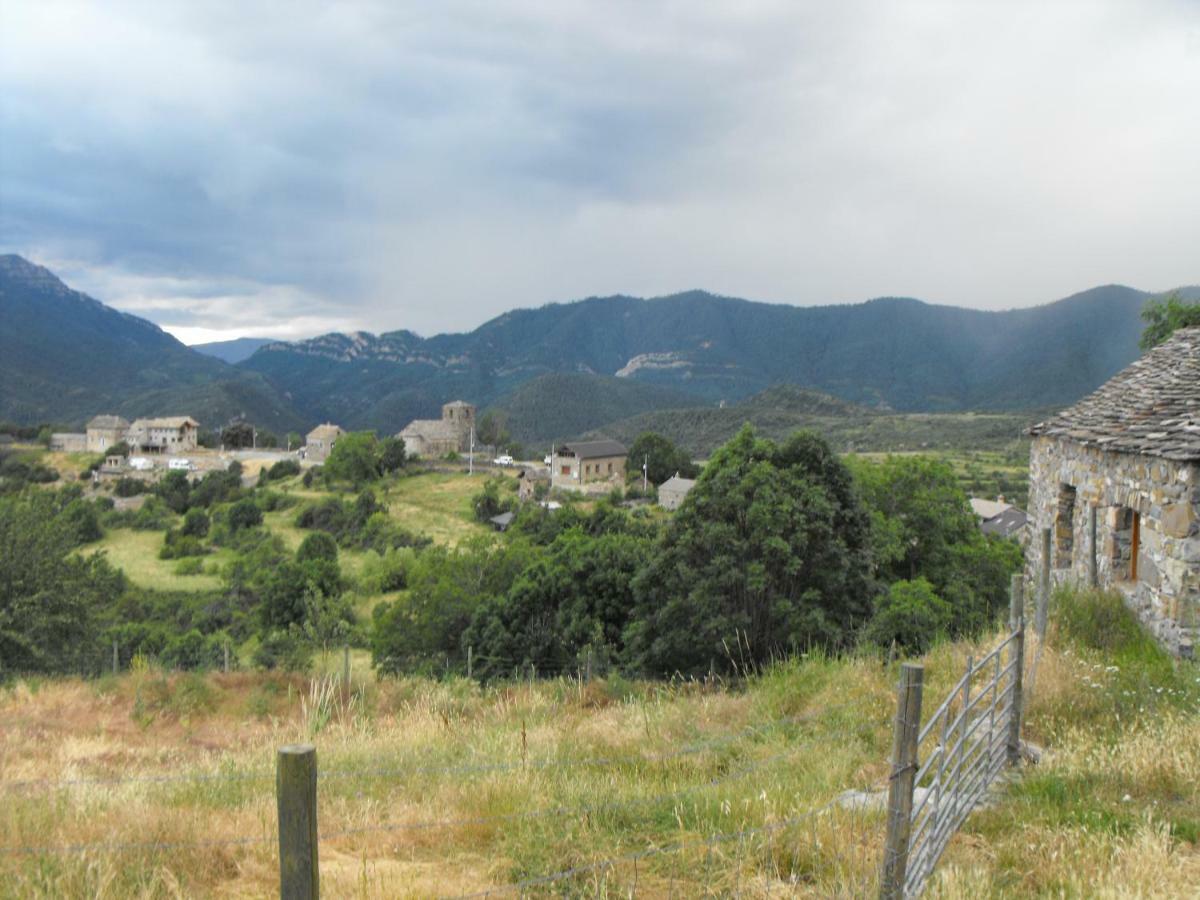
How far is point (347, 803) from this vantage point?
4.78 m

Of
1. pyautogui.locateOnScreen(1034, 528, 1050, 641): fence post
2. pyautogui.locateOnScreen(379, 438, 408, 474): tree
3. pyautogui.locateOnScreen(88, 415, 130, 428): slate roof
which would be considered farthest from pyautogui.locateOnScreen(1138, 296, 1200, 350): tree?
pyautogui.locateOnScreen(88, 415, 130, 428): slate roof

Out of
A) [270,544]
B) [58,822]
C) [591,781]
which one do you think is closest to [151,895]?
[58,822]

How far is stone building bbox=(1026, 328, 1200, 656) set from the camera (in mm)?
7047

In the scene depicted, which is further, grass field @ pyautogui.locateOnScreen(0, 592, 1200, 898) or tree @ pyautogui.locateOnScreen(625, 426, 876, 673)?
tree @ pyautogui.locateOnScreen(625, 426, 876, 673)

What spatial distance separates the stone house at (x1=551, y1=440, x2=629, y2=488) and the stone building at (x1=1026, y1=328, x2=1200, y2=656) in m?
52.6

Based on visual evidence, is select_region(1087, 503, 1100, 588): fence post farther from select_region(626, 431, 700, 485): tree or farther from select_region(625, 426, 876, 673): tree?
select_region(626, 431, 700, 485): tree

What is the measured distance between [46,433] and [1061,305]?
601ft

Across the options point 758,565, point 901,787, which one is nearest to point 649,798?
point 901,787

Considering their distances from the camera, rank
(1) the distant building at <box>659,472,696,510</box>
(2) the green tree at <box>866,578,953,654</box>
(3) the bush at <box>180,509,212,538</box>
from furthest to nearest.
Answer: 1. (3) the bush at <box>180,509,212,538</box>
2. (1) the distant building at <box>659,472,696,510</box>
3. (2) the green tree at <box>866,578,953,654</box>

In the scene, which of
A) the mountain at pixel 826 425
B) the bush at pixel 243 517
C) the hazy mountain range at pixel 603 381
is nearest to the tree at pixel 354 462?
the bush at pixel 243 517

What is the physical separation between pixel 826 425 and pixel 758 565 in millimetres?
83142

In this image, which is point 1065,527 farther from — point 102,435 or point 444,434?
point 102,435

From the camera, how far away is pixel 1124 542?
8758 millimetres

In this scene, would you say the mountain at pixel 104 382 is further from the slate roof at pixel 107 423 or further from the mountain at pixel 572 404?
the mountain at pixel 572 404
